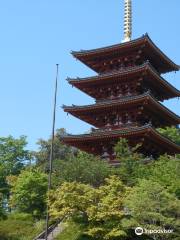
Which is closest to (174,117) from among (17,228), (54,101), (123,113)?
(123,113)

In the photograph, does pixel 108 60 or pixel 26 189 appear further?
pixel 108 60

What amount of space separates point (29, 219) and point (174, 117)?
1679 cm

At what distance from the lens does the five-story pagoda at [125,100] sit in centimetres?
Result: 4641

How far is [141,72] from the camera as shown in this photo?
47.7 meters

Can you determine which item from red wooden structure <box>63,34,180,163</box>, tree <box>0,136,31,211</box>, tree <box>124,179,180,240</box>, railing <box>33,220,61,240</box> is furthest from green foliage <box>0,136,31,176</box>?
tree <box>124,179,180,240</box>

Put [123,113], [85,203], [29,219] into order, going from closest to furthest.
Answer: [85,203]
[29,219]
[123,113]

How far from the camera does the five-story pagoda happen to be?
46.4 meters

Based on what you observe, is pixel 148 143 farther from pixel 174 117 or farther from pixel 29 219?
pixel 29 219

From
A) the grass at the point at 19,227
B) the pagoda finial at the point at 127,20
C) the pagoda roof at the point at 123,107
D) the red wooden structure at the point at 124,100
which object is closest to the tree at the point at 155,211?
the grass at the point at 19,227

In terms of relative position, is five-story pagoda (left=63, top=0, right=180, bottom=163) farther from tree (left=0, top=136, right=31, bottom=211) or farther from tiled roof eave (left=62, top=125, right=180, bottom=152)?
tree (left=0, top=136, right=31, bottom=211)

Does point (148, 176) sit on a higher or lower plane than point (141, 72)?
lower

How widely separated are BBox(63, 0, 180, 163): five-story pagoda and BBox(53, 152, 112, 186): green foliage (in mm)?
5029

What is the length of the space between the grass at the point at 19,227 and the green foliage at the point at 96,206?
5.14 metres

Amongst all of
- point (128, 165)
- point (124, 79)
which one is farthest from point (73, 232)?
point (124, 79)
